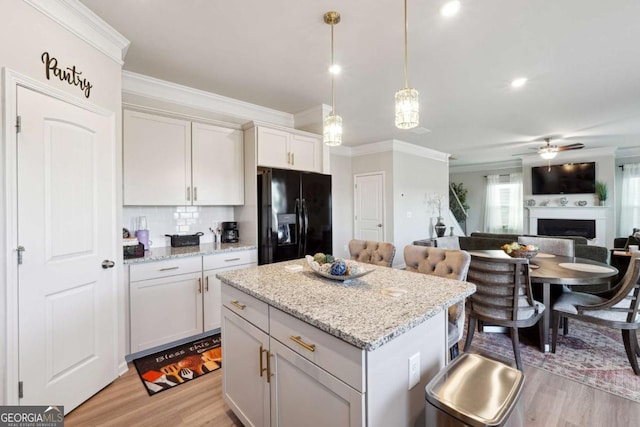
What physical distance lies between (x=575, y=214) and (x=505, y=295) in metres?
6.57

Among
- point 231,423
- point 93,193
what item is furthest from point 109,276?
point 231,423

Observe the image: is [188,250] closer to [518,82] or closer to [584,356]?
[584,356]

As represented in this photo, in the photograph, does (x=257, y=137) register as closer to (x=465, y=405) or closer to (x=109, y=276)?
(x=109, y=276)

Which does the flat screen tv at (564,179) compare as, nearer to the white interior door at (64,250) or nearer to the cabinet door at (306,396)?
the cabinet door at (306,396)

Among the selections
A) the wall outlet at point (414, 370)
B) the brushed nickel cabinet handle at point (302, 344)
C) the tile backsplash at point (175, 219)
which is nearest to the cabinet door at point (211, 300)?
the tile backsplash at point (175, 219)

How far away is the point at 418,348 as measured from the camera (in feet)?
4.06

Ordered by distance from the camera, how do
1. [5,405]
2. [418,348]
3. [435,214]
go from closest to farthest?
[418,348]
[5,405]
[435,214]

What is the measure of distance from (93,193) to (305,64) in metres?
2.07

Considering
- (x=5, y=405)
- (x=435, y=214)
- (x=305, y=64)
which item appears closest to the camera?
(x=5, y=405)

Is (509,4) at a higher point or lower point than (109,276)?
higher

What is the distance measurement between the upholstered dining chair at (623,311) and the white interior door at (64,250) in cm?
383

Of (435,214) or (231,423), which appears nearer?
(231,423)

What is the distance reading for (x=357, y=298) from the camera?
140cm

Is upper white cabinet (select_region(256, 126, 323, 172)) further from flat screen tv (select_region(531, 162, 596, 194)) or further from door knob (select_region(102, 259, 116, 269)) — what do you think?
flat screen tv (select_region(531, 162, 596, 194))
